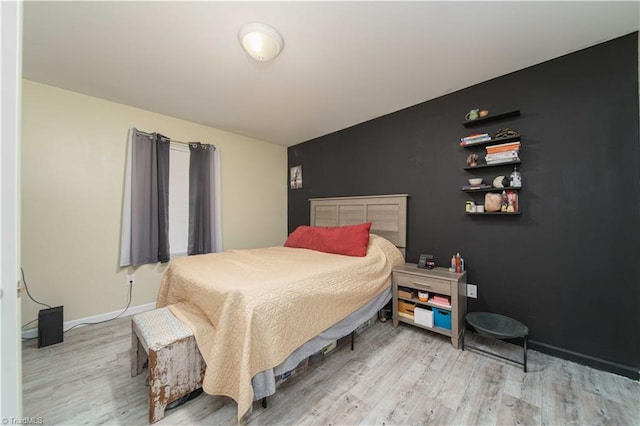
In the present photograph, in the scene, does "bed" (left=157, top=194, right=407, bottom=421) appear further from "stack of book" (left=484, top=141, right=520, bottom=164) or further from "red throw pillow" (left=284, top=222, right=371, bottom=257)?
"stack of book" (left=484, top=141, right=520, bottom=164)

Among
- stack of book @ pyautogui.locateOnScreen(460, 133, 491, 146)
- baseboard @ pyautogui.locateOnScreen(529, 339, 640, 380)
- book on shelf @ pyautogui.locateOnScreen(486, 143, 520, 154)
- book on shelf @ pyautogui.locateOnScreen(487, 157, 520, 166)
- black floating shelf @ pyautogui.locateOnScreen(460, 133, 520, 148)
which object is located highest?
stack of book @ pyautogui.locateOnScreen(460, 133, 491, 146)

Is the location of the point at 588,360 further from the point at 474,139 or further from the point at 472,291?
the point at 474,139

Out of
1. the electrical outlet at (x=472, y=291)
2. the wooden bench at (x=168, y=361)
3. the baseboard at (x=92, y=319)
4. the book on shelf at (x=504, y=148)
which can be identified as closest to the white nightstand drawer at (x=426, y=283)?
the electrical outlet at (x=472, y=291)

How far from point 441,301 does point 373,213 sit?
1.28 meters

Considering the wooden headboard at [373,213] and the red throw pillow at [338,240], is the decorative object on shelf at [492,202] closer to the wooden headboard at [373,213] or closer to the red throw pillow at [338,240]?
the wooden headboard at [373,213]

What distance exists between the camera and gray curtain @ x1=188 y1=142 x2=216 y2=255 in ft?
10.4

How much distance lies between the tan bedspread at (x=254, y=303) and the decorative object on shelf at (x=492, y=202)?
116 centimetres

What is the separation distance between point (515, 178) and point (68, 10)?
11.3ft

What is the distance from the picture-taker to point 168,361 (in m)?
1.37

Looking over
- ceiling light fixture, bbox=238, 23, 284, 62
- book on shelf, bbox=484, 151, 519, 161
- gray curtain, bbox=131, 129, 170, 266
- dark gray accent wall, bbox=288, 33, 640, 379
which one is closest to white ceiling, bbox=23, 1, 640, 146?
ceiling light fixture, bbox=238, 23, 284, 62

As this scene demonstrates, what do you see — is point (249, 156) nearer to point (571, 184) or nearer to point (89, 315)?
point (89, 315)

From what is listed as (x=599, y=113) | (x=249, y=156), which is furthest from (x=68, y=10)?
(x=599, y=113)

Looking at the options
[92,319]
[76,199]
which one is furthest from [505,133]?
[92,319]

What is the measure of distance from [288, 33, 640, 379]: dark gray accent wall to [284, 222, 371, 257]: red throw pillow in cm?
73
